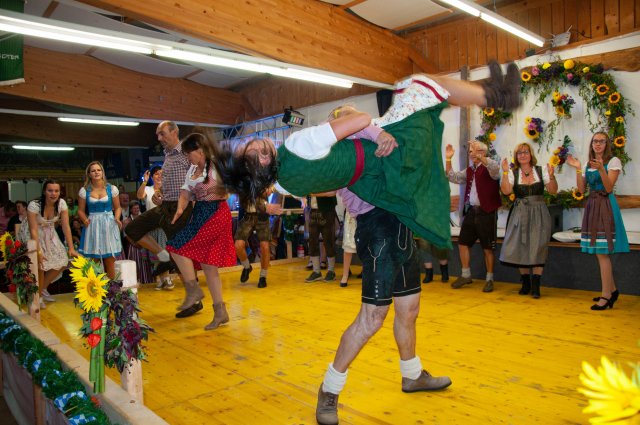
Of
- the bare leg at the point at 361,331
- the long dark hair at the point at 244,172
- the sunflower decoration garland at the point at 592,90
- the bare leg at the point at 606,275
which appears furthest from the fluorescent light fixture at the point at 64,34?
the bare leg at the point at 606,275

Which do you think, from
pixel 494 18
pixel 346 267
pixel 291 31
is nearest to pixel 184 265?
pixel 346 267

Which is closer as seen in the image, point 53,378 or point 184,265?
point 53,378

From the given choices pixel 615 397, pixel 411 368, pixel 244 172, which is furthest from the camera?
pixel 411 368

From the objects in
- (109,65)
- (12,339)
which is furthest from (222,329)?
(109,65)

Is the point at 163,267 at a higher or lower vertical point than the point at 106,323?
lower

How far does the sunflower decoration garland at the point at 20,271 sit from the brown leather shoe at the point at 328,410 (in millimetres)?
2541

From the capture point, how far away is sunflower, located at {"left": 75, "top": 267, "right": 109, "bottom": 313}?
206 cm

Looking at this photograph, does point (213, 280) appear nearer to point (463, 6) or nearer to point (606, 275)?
point (606, 275)

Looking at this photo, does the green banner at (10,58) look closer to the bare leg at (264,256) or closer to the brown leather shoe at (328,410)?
the bare leg at (264,256)

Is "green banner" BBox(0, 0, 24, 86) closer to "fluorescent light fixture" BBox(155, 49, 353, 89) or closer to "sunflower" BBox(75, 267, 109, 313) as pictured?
"fluorescent light fixture" BBox(155, 49, 353, 89)

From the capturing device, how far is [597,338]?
3172 millimetres

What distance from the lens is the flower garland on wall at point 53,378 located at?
1951 mm

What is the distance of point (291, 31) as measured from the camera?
19.5 ft

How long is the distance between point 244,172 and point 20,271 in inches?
109
